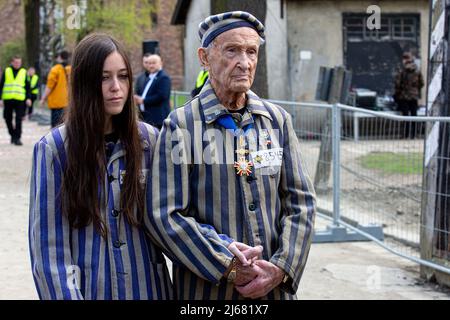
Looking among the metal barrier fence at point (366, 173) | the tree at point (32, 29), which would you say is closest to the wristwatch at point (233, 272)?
the metal barrier fence at point (366, 173)

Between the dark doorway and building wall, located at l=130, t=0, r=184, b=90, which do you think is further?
building wall, located at l=130, t=0, r=184, b=90

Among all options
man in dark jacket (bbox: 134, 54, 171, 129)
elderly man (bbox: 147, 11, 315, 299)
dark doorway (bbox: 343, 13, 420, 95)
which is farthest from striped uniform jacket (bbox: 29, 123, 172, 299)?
dark doorway (bbox: 343, 13, 420, 95)

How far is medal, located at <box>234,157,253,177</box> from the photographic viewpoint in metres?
3.50

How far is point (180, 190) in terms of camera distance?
11.2ft

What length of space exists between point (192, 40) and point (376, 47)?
21.7 feet

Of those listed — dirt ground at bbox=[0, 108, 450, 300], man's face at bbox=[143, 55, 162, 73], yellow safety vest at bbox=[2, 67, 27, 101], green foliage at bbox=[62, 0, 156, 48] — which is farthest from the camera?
green foliage at bbox=[62, 0, 156, 48]

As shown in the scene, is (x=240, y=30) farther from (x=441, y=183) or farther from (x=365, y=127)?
(x=365, y=127)

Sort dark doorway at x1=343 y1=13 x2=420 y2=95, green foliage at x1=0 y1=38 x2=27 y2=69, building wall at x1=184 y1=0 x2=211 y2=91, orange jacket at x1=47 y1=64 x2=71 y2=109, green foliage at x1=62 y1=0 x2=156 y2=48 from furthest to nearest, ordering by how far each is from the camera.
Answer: green foliage at x1=0 y1=38 x2=27 y2=69
green foliage at x1=62 y1=0 x2=156 y2=48
building wall at x1=184 y1=0 x2=211 y2=91
dark doorway at x1=343 y1=13 x2=420 y2=95
orange jacket at x1=47 y1=64 x2=71 y2=109

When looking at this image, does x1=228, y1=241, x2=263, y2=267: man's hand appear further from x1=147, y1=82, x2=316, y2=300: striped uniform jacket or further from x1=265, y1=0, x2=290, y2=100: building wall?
x1=265, y1=0, x2=290, y2=100: building wall

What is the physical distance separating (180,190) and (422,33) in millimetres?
20996

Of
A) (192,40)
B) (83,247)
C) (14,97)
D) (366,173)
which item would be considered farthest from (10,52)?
(83,247)

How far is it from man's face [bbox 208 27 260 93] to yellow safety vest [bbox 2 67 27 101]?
16.2 meters

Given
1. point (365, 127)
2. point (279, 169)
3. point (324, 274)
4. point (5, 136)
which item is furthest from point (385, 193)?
point (5, 136)

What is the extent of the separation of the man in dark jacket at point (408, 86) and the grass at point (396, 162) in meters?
12.8
